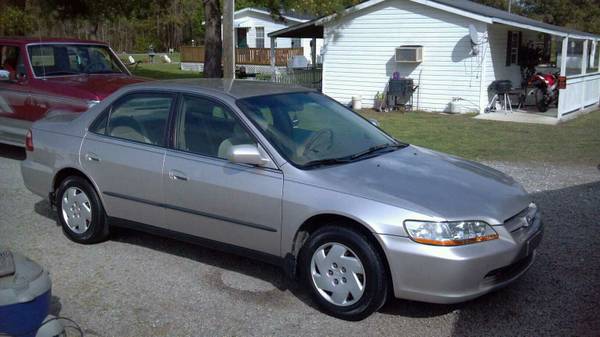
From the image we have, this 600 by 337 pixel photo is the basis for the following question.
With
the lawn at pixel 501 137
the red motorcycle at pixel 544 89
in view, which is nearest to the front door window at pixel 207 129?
the lawn at pixel 501 137

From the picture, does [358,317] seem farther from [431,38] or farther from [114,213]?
[431,38]

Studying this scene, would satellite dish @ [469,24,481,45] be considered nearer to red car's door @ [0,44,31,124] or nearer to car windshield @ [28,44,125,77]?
car windshield @ [28,44,125,77]

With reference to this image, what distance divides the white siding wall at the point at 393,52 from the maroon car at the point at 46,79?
10.3 metres

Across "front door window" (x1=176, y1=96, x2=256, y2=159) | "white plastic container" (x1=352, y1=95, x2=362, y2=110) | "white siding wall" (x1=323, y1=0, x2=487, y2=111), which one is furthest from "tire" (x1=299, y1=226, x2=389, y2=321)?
"white plastic container" (x1=352, y1=95, x2=362, y2=110)

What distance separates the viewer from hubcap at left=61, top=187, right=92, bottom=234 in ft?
18.4

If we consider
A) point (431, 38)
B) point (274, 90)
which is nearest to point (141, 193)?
point (274, 90)

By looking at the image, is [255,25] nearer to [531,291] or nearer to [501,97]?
[501,97]

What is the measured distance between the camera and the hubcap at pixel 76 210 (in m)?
5.60

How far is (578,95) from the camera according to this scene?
1712 centimetres

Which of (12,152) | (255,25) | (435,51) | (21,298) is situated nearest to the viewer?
(21,298)

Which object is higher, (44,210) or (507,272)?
(507,272)

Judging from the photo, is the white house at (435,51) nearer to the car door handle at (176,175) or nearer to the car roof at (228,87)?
the car roof at (228,87)

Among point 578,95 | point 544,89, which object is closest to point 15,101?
point 544,89

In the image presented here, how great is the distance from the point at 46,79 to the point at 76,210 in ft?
14.3
